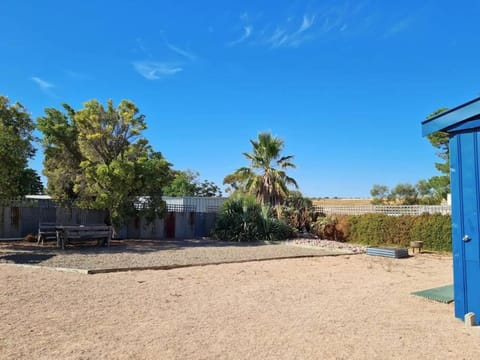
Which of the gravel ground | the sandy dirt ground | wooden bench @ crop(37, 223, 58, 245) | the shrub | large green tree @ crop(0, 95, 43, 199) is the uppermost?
large green tree @ crop(0, 95, 43, 199)

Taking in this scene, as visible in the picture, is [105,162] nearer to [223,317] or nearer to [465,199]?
[223,317]

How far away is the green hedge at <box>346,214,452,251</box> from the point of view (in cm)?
1468

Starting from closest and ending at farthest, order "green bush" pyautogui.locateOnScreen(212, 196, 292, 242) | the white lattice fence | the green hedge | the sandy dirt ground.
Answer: the sandy dirt ground, the green hedge, the white lattice fence, "green bush" pyautogui.locateOnScreen(212, 196, 292, 242)

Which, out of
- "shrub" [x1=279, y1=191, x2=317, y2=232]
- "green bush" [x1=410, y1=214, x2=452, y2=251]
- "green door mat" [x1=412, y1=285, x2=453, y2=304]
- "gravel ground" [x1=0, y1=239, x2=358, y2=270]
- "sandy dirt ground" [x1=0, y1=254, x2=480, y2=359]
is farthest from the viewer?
"shrub" [x1=279, y1=191, x2=317, y2=232]

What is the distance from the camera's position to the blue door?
4777 mm

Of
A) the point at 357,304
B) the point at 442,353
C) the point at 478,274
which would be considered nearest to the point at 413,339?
the point at 442,353

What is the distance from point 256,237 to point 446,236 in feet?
25.0

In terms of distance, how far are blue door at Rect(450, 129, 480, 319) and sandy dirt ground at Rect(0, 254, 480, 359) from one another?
40cm

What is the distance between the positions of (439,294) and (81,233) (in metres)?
10.9

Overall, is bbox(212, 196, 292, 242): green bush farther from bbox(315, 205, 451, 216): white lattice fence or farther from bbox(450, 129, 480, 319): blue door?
bbox(450, 129, 480, 319): blue door

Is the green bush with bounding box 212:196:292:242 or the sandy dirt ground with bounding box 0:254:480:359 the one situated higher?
the green bush with bounding box 212:196:292:242

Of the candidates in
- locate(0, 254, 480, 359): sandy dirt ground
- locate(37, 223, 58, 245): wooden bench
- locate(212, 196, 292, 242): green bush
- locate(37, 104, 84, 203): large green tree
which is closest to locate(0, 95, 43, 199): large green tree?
locate(37, 223, 58, 245): wooden bench

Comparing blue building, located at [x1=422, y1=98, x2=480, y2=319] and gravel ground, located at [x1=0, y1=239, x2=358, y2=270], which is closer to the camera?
blue building, located at [x1=422, y1=98, x2=480, y2=319]

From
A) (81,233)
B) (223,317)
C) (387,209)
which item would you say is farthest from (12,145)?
(387,209)
